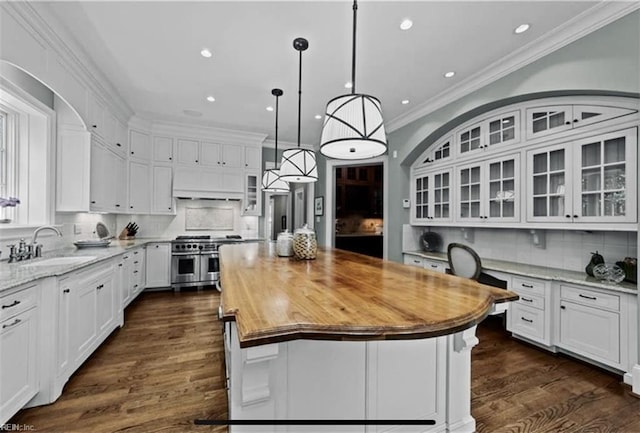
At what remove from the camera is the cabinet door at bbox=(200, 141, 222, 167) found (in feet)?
16.6

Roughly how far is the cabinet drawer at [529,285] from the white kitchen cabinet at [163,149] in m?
5.28

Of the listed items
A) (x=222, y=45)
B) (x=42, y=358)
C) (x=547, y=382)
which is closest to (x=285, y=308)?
(x=42, y=358)

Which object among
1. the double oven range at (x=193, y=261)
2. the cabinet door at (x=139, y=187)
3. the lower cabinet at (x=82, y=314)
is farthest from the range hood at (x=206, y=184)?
the lower cabinet at (x=82, y=314)

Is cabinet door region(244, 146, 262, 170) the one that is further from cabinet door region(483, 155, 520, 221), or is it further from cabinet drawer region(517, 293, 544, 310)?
cabinet drawer region(517, 293, 544, 310)

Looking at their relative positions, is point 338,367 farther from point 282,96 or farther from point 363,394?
point 282,96

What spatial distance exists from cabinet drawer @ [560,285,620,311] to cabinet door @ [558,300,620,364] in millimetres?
41

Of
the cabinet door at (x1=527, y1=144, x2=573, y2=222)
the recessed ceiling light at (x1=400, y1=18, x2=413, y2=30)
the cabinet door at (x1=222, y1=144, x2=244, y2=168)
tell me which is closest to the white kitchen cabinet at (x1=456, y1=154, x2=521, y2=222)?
the cabinet door at (x1=527, y1=144, x2=573, y2=222)

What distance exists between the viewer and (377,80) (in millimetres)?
3246

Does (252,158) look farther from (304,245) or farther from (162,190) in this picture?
(304,245)

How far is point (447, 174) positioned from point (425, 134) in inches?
25.4

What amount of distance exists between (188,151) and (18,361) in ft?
12.9

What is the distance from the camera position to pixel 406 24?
2.31 metres

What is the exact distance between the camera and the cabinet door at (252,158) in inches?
212

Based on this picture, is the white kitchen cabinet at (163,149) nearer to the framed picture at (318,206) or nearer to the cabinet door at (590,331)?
the framed picture at (318,206)
